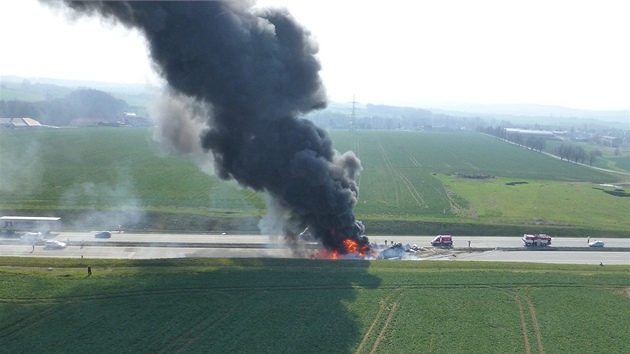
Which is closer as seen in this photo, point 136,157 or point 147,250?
point 147,250

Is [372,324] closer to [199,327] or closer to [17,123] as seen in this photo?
[199,327]

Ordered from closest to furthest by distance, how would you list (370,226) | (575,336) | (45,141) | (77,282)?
(575,336), (77,282), (370,226), (45,141)

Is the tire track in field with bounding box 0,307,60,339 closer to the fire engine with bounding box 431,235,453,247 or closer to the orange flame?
the orange flame

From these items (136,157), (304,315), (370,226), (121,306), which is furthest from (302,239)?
(136,157)

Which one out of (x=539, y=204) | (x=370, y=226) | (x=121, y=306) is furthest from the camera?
(x=539, y=204)

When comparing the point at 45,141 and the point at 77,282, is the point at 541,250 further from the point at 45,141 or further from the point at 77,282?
the point at 45,141

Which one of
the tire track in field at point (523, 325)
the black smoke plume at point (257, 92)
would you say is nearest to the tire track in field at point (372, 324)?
the tire track in field at point (523, 325)

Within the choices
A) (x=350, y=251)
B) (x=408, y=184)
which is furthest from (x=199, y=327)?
(x=408, y=184)
